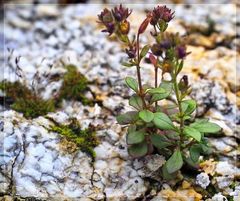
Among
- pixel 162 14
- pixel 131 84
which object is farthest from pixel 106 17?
pixel 131 84

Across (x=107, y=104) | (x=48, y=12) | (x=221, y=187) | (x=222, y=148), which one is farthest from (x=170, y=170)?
(x=48, y=12)

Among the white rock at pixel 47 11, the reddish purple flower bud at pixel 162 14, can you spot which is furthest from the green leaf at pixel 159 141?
the white rock at pixel 47 11

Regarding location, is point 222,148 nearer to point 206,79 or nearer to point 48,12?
point 206,79

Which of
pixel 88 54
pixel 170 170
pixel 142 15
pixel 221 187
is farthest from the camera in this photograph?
pixel 142 15

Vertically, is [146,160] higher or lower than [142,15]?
lower

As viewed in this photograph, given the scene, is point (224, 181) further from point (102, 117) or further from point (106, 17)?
point (106, 17)

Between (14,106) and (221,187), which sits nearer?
(221,187)

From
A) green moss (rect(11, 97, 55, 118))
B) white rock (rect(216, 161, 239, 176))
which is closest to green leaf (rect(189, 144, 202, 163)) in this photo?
white rock (rect(216, 161, 239, 176))
